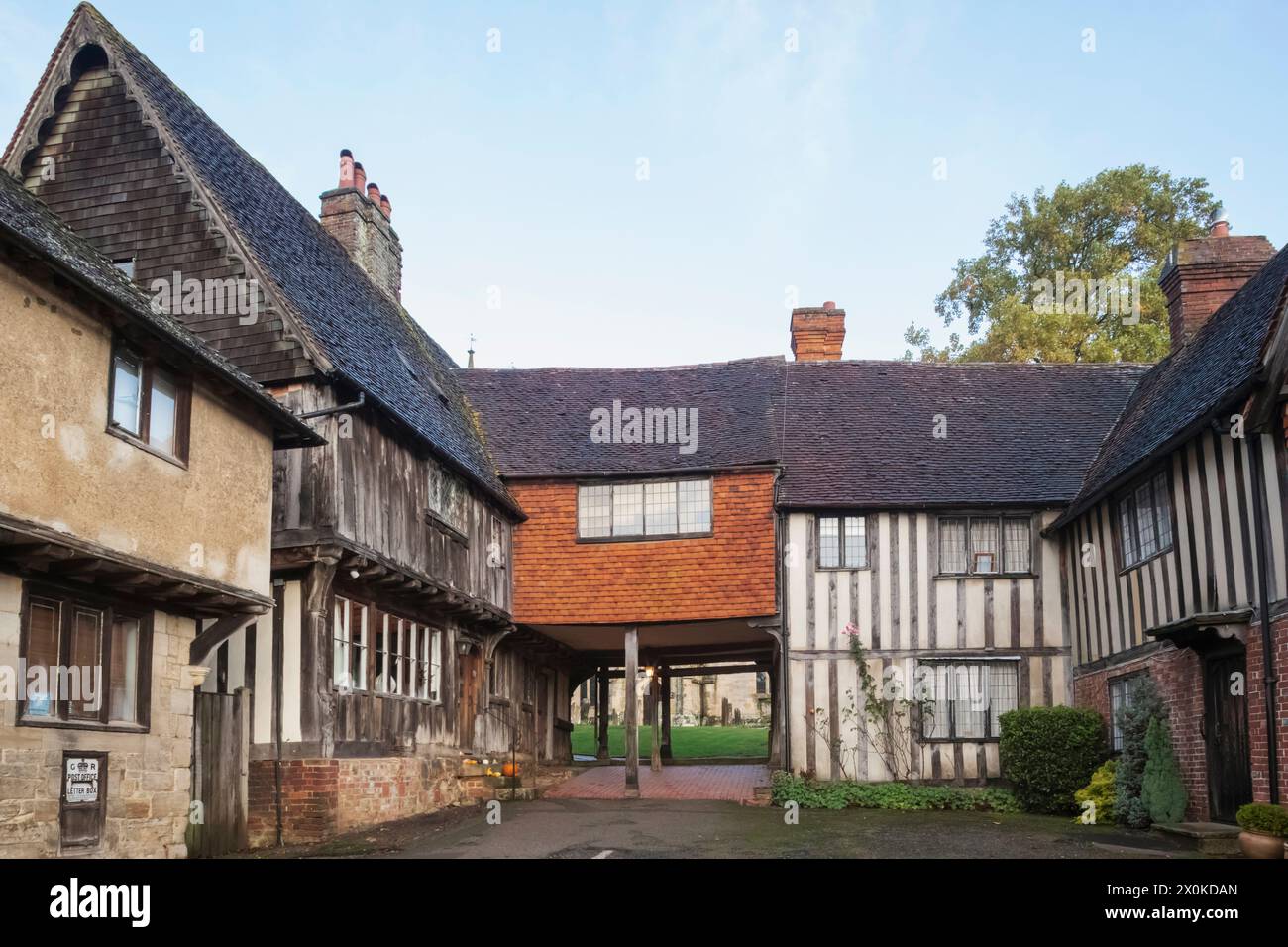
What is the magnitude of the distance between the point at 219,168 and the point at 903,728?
43.3ft

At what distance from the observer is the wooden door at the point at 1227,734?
1448 centimetres

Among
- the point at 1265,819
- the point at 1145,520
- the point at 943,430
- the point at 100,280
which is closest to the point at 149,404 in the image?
the point at 100,280

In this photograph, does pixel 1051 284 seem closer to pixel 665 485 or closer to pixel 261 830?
pixel 665 485

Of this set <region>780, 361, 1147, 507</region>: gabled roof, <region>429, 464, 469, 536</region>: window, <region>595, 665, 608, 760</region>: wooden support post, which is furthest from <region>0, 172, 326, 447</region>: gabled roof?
<region>595, 665, 608, 760</region>: wooden support post

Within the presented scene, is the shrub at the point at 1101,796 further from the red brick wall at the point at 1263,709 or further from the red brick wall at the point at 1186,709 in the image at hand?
the red brick wall at the point at 1263,709

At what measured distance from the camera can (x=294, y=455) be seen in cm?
1570

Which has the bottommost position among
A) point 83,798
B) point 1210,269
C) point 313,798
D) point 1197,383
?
point 313,798

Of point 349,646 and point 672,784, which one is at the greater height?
point 349,646

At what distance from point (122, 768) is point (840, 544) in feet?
41.8

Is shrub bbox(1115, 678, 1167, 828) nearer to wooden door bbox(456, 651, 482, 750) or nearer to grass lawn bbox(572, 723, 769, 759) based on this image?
wooden door bbox(456, 651, 482, 750)

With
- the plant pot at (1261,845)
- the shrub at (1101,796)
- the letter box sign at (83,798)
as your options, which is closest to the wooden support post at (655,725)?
the shrub at (1101,796)

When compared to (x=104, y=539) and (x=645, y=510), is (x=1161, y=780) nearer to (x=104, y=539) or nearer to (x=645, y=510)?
(x=645, y=510)

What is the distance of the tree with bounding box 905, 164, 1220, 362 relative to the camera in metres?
31.5

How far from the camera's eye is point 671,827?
54.4ft
